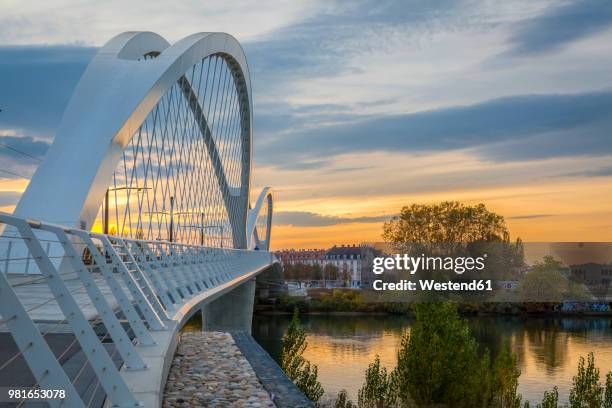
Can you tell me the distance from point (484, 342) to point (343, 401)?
2259cm

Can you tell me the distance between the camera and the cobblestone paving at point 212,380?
27.4 ft

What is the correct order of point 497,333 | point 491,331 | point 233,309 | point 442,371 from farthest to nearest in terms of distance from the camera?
point 491,331 < point 497,333 < point 233,309 < point 442,371

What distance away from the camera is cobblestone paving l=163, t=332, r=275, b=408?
834 centimetres

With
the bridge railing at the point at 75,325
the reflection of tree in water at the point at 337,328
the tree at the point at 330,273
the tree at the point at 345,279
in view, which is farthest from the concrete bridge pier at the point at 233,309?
the tree at the point at 330,273

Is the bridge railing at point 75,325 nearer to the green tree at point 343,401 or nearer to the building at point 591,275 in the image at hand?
the green tree at point 343,401

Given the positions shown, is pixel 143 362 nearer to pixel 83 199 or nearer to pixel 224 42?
pixel 83 199

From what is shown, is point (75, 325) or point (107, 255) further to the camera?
point (107, 255)

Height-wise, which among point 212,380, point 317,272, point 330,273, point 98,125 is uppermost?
point 98,125

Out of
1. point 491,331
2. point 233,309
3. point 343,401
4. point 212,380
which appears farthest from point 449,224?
point 212,380

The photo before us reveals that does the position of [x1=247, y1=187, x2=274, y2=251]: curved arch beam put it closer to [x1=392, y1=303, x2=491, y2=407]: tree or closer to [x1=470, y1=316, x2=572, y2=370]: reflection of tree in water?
[x1=470, y1=316, x2=572, y2=370]: reflection of tree in water

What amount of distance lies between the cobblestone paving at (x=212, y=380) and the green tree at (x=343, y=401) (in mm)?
10746

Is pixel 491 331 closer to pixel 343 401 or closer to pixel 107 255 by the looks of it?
pixel 343 401

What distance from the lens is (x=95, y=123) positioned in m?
15.7

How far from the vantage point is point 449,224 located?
243 ft
